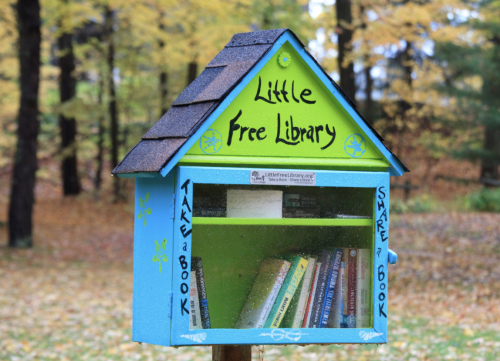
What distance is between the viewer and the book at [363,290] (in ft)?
8.06

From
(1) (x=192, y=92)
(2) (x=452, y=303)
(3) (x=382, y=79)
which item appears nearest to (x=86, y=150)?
(3) (x=382, y=79)

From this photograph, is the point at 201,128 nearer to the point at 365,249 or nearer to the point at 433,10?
the point at 365,249

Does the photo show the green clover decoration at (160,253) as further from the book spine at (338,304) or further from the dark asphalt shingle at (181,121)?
the book spine at (338,304)

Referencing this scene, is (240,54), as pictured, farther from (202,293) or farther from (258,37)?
(202,293)

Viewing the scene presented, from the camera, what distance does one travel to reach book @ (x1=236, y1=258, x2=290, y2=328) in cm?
249

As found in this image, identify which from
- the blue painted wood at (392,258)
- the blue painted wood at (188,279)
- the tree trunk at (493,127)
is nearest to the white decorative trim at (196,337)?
the blue painted wood at (188,279)

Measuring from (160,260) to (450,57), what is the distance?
67.1 ft

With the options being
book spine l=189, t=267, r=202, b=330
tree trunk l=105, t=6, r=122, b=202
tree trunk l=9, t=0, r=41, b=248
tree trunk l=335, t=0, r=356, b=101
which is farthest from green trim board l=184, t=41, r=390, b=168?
tree trunk l=105, t=6, r=122, b=202

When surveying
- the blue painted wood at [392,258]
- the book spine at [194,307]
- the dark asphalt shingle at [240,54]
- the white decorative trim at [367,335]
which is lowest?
the white decorative trim at [367,335]

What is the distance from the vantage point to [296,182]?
2275 millimetres

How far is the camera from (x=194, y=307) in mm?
2402

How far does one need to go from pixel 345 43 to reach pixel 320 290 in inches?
322

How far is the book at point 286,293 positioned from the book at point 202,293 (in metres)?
0.26

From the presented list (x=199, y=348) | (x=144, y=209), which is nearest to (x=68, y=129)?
(x=199, y=348)
